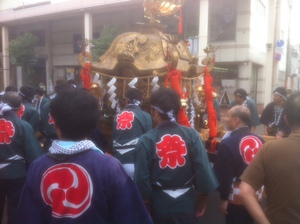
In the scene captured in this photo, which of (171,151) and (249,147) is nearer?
(171,151)

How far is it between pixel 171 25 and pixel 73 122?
13.7m

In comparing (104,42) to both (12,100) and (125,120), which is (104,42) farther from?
(12,100)

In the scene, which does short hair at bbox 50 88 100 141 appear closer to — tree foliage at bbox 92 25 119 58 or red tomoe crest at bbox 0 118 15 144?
red tomoe crest at bbox 0 118 15 144

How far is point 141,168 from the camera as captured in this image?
100 inches

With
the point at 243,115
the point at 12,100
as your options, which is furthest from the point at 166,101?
the point at 12,100

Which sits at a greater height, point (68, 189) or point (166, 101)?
point (166, 101)

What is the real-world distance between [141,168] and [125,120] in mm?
1361

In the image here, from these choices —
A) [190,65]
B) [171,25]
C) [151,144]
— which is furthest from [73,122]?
[171,25]

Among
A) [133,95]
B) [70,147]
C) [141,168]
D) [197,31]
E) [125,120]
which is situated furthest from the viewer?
[197,31]

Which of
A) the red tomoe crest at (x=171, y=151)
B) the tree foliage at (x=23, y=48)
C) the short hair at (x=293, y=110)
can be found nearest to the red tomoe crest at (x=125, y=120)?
the red tomoe crest at (x=171, y=151)

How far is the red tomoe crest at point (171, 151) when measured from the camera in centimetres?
257

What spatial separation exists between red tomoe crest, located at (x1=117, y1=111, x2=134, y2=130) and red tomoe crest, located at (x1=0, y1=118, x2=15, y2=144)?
1235 millimetres

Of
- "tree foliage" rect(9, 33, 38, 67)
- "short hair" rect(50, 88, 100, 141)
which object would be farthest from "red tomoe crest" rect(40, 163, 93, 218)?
"tree foliage" rect(9, 33, 38, 67)

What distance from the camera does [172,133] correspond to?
8.59 ft
